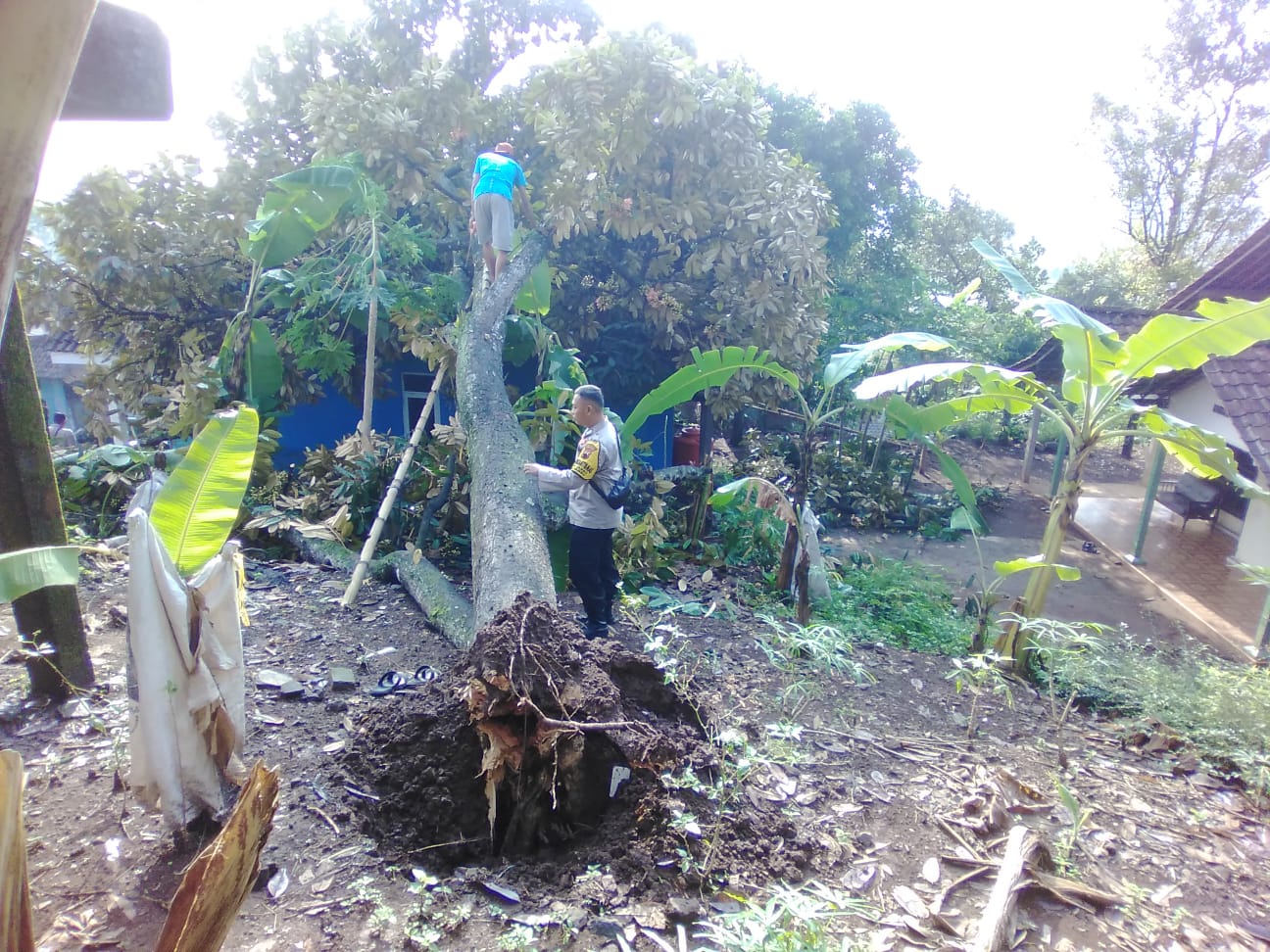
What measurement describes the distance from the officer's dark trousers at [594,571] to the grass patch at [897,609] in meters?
1.91

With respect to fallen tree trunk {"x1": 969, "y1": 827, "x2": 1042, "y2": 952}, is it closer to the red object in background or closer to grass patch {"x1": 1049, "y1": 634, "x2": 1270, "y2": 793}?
grass patch {"x1": 1049, "y1": 634, "x2": 1270, "y2": 793}

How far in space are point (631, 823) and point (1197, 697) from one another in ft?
13.2

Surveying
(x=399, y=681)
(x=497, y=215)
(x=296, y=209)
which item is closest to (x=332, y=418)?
(x=296, y=209)

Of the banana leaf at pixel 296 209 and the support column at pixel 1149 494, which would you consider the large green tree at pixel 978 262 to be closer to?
the support column at pixel 1149 494

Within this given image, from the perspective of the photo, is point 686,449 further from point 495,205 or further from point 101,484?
point 101,484

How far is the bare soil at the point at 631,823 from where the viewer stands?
2.49 metres

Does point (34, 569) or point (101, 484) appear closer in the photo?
point (34, 569)

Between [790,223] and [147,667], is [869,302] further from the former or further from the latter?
[147,667]

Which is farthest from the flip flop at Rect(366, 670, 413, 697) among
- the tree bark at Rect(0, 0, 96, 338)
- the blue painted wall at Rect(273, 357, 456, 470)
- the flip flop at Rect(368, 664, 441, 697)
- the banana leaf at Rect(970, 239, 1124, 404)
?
the blue painted wall at Rect(273, 357, 456, 470)

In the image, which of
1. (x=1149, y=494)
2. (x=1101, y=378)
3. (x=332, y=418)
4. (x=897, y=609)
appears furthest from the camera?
(x=332, y=418)

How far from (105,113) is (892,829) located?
3909 millimetres

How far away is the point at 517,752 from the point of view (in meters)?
2.95

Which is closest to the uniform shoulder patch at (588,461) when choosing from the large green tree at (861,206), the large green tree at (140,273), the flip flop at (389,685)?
the flip flop at (389,685)

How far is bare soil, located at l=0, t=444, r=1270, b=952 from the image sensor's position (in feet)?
8.16
